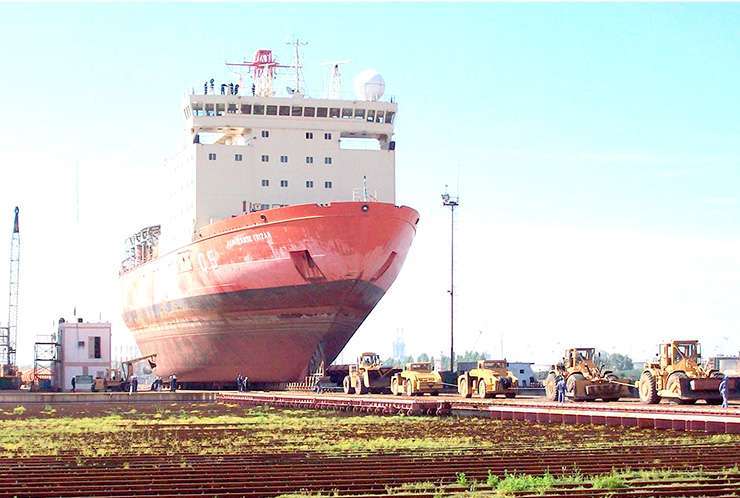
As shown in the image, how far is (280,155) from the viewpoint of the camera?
53781 millimetres

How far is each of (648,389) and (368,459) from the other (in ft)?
48.0

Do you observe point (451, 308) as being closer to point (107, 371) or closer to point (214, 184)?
point (214, 184)

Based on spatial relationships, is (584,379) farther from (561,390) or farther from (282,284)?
(282,284)

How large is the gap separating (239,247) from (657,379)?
72.2 ft

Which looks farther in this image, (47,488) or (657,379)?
(657,379)

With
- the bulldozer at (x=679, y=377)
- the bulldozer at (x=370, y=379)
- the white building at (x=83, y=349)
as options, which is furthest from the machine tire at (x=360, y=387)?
the white building at (x=83, y=349)

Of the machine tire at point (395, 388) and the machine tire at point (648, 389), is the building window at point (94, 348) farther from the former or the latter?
the machine tire at point (648, 389)

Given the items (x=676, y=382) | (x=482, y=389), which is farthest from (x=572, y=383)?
(x=676, y=382)

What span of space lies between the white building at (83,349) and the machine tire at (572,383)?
31.1 meters

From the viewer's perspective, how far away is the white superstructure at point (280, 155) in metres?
53.5

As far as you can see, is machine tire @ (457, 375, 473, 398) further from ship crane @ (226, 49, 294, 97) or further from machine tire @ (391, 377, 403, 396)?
ship crane @ (226, 49, 294, 97)

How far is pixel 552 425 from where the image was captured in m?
24.2

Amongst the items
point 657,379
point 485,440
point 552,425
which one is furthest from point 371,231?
point 485,440

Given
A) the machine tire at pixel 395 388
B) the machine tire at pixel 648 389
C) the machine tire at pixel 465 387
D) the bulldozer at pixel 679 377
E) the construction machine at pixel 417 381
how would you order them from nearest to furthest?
the bulldozer at pixel 679 377 < the machine tire at pixel 648 389 < the machine tire at pixel 465 387 < the construction machine at pixel 417 381 < the machine tire at pixel 395 388
